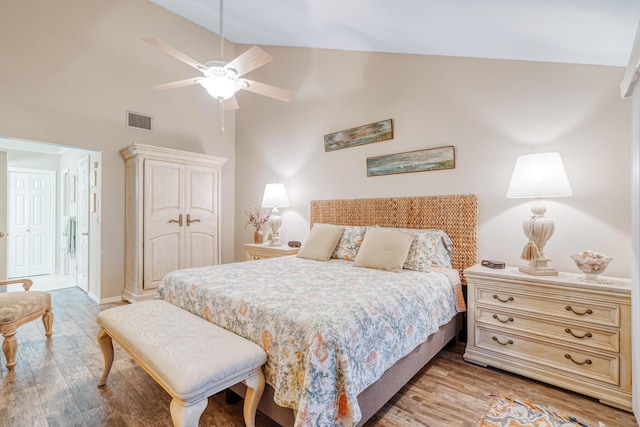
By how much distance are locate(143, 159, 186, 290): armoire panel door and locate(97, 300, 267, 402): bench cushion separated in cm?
218

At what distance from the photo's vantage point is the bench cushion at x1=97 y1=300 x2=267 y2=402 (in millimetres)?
1201

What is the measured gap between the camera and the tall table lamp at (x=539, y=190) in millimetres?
2080

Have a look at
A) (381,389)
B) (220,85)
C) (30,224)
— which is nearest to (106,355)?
(381,389)

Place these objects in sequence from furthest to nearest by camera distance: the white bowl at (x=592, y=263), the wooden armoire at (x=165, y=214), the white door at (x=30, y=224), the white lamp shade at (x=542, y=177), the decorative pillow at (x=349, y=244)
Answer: the white door at (x=30, y=224) < the wooden armoire at (x=165, y=214) < the decorative pillow at (x=349, y=244) < the white lamp shade at (x=542, y=177) < the white bowl at (x=592, y=263)

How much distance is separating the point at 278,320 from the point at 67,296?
14.0ft

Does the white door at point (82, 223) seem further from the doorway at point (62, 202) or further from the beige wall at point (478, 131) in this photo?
the beige wall at point (478, 131)

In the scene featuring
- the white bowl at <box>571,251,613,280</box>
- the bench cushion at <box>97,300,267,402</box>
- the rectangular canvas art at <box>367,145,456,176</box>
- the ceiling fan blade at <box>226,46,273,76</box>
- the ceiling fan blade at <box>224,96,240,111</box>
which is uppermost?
the ceiling fan blade at <box>226,46,273,76</box>

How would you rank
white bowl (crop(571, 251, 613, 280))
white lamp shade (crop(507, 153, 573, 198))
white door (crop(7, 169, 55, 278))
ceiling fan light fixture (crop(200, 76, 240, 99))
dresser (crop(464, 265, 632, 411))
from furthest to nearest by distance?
white door (crop(7, 169, 55, 278)) < ceiling fan light fixture (crop(200, 76, 240, 99)) < white lamp shade (crop(507, 153, 573, 198)) < white bowl (crop(571, 251, 613, 280)) < dresser (crop(464, 265, 632, 411))

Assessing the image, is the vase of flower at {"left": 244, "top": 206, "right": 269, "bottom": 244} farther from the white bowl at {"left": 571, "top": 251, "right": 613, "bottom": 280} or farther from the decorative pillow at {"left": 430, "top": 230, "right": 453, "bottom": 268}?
the white bowl at {"left": 571, "top": 251, "right": 613, "bottom": 280}

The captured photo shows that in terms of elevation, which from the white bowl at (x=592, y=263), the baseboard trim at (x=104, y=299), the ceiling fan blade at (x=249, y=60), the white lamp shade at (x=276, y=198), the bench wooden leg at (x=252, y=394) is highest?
the ceiling fan blade at (x=249, y=60)

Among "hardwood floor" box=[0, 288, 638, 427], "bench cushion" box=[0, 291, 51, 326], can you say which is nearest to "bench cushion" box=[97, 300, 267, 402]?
"hardwood floor" box=[0, 288, 638, 427]

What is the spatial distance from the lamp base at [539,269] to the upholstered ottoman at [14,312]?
12.4 ft

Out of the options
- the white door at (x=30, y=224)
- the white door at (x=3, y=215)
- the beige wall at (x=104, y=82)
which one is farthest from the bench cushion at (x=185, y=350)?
the white door at (x=30, y=224)

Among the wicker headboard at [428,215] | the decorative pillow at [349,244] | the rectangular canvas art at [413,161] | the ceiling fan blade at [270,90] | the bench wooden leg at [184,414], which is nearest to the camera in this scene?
the bench wooden leg at [184,414]
